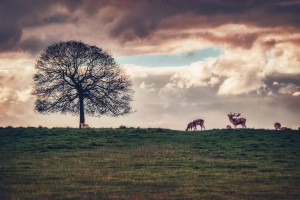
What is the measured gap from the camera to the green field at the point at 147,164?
2047cm

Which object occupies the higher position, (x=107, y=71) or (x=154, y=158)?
(x=107, y=71)

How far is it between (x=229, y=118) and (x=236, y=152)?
48.1 feet

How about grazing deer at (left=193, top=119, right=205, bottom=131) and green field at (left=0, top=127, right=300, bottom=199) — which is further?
grazing deer at (left=193, top=119, right=205, bottom=131)

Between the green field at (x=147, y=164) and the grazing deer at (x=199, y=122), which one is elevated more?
the grazing deer at (x=199, y=122)

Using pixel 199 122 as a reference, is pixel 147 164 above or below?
below

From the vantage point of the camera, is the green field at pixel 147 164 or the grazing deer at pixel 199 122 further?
the grazing deer at pixel 199 122

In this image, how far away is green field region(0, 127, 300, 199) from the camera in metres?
20.5

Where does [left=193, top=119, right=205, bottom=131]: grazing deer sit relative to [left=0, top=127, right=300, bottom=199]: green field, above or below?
above

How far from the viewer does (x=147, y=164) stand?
90.7ft

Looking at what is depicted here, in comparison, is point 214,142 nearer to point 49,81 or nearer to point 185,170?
point 185,170

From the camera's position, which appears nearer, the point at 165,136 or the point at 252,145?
the point at 252,145

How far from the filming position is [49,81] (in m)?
50.5

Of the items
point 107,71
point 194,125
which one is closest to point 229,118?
point 194,125

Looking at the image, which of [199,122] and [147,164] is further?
[199,122]
